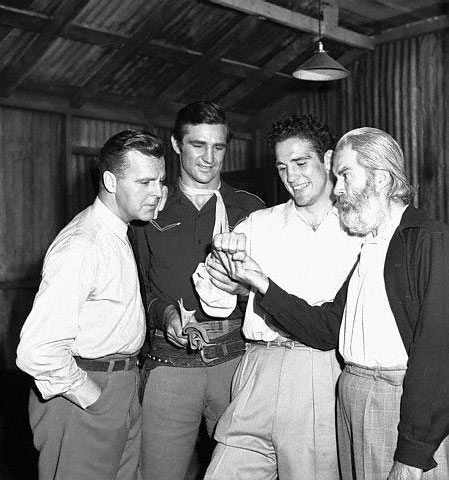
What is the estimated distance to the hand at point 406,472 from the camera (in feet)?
8.11

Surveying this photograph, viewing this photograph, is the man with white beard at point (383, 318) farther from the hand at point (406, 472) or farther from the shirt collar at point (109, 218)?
the shirt collar at point (109, 218)

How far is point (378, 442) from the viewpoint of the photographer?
2.65 m

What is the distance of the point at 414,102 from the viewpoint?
1055 cm

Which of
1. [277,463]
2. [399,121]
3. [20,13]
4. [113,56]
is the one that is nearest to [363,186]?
[277,463]

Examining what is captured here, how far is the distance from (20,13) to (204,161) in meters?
5.09

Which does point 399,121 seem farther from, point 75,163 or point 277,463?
point 277,463

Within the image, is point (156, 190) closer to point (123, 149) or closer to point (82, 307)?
point (123, 149)

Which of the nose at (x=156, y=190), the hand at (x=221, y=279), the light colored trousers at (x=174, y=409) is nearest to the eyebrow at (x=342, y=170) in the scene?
the hand at (x=221, y=279)

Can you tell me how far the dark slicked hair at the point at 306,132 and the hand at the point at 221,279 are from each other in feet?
2.44

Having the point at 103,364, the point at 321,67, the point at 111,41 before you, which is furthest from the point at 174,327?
the point at 111,41

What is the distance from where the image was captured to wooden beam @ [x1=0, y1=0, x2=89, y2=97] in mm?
7816

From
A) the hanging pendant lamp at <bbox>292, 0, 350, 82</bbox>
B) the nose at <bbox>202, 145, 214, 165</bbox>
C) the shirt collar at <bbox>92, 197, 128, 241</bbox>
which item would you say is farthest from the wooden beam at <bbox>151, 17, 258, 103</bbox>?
the shirt collar at <bbox>92, 197, 128, 241</bbox>

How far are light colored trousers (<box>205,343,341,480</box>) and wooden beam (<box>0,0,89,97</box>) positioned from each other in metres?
5.98

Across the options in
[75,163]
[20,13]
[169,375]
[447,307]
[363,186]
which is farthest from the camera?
[75,163]
